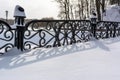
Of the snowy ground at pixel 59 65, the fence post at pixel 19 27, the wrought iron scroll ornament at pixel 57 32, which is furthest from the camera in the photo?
the wrought iron scroll ornament at pixel 57 32

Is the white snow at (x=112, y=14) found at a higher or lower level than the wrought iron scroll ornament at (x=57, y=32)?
higher

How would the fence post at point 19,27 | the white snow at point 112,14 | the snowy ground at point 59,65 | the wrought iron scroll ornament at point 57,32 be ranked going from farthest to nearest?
the white snow at point 112,14 < the wrought iron scroll ornament at point 57,32 < the fence post at point 19,27 < the snowy ground at point 59,65

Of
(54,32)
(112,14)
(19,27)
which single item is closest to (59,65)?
(19,27)

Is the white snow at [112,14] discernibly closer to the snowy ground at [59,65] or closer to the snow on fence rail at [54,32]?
the snow on fence rail at [54,32]

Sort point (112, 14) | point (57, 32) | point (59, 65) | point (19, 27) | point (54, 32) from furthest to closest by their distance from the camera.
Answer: point (112, 14)
point (54, 32)
point (57, 32)
point (19, 27)
point (59, 65)

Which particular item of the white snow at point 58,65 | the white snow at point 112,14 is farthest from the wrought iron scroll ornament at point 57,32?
the white snow at point 112,14

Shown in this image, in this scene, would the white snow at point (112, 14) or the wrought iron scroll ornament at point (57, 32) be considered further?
the white snow at point (112, 14)

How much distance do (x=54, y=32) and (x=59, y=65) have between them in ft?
8.54

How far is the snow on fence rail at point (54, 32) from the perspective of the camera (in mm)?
5832

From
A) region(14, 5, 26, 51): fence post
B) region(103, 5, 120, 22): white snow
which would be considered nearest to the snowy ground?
region(14, 5, 26, 51): fence post

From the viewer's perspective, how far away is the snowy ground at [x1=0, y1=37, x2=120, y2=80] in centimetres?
384

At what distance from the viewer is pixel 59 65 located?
461cm

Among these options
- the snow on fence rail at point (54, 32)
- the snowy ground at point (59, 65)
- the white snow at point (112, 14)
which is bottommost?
the snowy ground at point (59, 65)

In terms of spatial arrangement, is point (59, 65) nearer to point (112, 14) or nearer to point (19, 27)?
point (19, 27)
